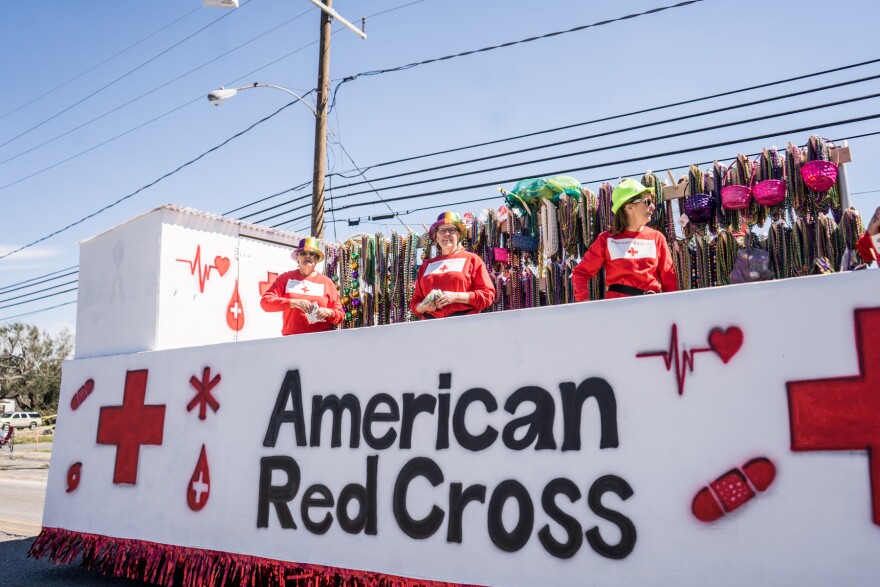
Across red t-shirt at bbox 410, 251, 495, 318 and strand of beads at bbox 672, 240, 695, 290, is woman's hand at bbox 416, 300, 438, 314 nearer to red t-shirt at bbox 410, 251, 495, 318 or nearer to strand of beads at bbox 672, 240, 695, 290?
red t-shirt at bbox 410, 251, 495, 318

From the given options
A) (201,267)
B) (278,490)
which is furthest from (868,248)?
(201,267)

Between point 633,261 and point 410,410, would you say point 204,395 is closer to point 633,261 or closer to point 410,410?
point 410,410

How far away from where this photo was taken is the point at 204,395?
12.8ft

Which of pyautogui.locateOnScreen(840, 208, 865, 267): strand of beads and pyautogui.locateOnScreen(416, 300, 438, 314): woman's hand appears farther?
pyautogui.locateOnScreen(840, 208, 865, 267): strand of beads

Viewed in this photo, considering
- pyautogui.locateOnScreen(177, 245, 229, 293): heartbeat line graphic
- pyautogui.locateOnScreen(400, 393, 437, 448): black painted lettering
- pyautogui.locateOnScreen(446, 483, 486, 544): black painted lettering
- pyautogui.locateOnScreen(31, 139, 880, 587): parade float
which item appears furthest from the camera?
pyautogui.locateOnScreen(177, 245, 229, 293): heartbeat line graphic

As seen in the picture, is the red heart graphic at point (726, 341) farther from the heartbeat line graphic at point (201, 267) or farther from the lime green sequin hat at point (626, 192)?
the heartbeat line graphic at point (201, 267)

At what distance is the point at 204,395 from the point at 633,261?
8.14 ft

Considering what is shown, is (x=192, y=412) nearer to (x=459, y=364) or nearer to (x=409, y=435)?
(x=409, y=435)

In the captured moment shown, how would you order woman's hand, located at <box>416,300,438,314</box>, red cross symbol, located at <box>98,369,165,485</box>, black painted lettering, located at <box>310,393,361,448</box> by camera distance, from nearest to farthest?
black painted lettering, located at <box>310,393,361,448</box> < woman's hand, located at <box>416,300,438,314</box> < red cross symbol, located at <box>98,369,165,485</box>

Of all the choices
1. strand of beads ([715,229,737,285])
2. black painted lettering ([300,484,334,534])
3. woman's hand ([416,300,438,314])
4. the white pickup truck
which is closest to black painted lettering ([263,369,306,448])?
→ black painted lettering ([300,484,334,534])

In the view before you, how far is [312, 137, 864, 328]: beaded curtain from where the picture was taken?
172 inches

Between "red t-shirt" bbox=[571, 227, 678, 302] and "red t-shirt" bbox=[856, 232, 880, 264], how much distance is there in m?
0.84

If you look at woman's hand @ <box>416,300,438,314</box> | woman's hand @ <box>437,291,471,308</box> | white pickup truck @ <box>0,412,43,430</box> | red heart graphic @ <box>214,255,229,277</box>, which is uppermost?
red heart graphic @ <box>214,255,229,277</box>

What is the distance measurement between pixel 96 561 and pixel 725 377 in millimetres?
4282
